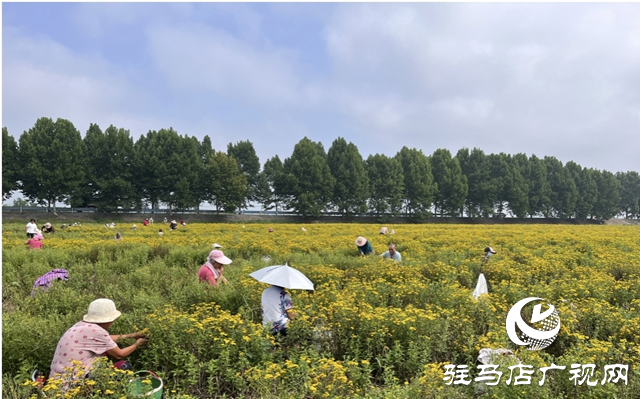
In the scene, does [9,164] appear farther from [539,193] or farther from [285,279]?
[539,193]

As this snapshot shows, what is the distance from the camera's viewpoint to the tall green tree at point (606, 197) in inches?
2943

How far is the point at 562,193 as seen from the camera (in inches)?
2813

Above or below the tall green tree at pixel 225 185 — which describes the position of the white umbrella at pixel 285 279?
below

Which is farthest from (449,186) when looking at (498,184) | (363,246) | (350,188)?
(363,246)

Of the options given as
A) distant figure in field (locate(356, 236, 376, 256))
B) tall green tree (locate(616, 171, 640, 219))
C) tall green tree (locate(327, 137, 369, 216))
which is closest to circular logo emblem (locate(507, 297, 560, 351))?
distant figure in field (locate(356, 236, 376, 256))

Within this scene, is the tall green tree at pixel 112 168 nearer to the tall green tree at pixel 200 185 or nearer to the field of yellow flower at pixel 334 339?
the tall green tree at pixel 200 185

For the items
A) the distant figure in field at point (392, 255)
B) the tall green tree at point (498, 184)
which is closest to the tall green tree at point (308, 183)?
the tall green tree at point (498, 184)

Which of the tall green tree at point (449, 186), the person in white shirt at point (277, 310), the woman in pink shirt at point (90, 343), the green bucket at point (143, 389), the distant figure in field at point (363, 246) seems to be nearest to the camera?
the green bucket at point (143, 389)

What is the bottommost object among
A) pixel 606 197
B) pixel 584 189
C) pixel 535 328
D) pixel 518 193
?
pixel 535 328

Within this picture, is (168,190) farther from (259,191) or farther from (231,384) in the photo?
(231,384)

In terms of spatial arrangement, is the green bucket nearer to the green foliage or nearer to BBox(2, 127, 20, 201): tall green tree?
BBox(2, 127, 20, 201): tall green tree

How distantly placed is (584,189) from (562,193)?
6.26m

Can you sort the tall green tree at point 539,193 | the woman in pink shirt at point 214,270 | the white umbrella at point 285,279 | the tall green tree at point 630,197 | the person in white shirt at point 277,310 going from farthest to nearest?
1. the tall green tree at point 630,197
2. the tall green tree at point 539,193
3. the woman in pink shirt at point 214,270
4. the white umbrella at point 285,279
5. the person in white shirt at point 277,310

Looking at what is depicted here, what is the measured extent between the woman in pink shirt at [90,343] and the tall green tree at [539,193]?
74.5 meters
